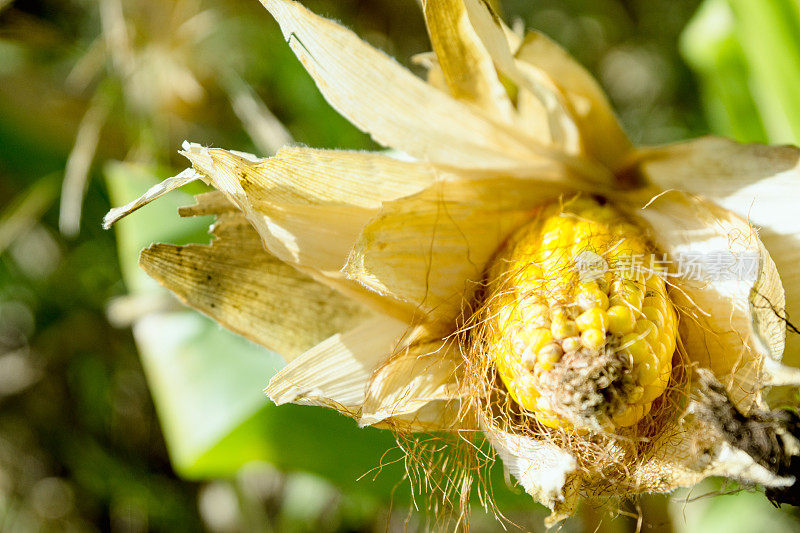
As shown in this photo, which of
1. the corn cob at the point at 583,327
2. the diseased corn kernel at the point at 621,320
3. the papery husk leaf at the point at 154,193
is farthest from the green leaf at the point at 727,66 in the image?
the papery husk leaf at the point at 154,193

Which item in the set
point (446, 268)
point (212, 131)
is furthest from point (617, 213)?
point (212, 131)

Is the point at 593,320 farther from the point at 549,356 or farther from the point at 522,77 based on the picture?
the point at 522,77

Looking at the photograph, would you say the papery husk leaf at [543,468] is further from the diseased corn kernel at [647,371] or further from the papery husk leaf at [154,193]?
the papery husk leaf at [154,193]

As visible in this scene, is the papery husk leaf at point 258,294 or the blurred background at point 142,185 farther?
the blurred background at point 142,185

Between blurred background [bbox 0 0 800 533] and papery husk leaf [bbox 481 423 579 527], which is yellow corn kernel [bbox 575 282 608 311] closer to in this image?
papery husk leaf [bbox 481 423 579 527]

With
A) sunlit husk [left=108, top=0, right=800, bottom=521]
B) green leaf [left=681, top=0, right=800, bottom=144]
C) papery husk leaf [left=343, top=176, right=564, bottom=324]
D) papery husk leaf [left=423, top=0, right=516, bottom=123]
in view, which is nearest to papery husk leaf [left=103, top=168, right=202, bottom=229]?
sunlit husk [left=108, top=0, right=800, bottom=521]
